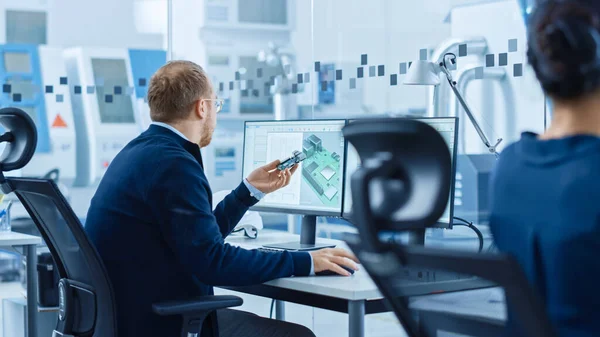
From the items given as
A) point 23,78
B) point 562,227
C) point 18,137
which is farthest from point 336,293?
point 23,78

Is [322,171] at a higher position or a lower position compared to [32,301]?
higher

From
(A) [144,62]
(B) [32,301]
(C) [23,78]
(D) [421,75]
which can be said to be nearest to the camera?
(D) [421,75]

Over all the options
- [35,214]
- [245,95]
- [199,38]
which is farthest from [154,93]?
[199,38]

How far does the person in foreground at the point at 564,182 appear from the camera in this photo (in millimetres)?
1096

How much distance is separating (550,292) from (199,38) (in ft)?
13.4

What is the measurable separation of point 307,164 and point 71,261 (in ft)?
2.91

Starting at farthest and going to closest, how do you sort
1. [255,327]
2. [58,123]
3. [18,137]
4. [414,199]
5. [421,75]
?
[58,123] → [421,75] → [255,327] → [18,137] → [414,199]

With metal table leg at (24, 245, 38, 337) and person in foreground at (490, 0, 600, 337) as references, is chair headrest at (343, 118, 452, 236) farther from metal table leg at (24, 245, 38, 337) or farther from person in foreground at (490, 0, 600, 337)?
metal table leg at (24, 245, 38, 337)

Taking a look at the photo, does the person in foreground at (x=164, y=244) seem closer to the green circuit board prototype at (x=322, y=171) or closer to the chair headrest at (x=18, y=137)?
the chair headrest at (x=18, y=137)

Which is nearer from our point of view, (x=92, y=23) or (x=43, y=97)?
(x=43, y=97)

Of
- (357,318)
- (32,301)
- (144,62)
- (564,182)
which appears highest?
(144,62)

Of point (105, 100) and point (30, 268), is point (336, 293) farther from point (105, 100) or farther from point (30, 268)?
point (105, 100)

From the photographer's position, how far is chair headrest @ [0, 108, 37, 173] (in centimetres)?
213

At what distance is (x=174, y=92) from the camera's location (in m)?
2.31
